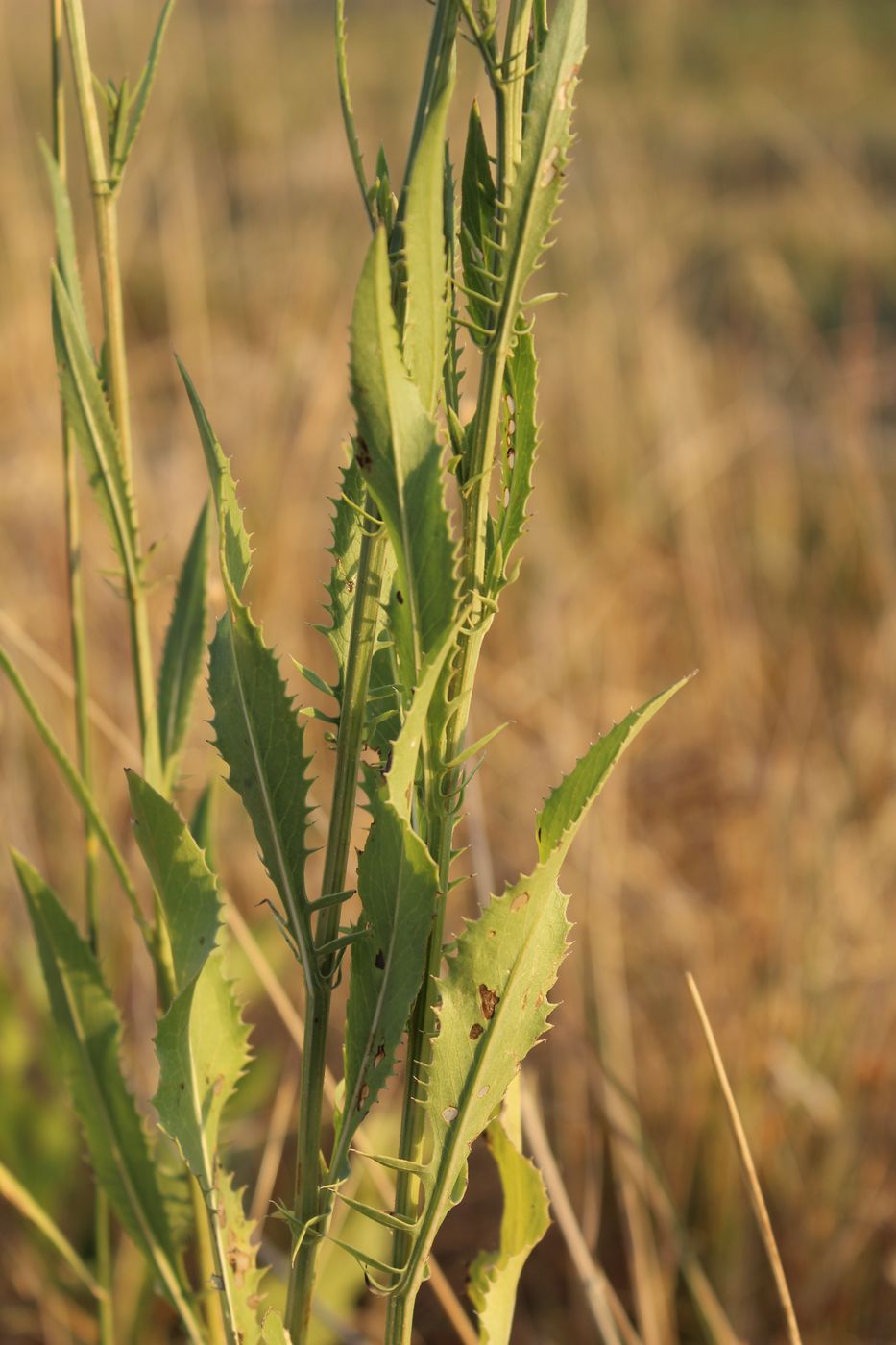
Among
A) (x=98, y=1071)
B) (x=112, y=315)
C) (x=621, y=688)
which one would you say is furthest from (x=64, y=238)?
(x=621, y=688)

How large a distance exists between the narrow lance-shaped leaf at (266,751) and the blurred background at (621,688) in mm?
156

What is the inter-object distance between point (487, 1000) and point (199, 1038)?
0.09m

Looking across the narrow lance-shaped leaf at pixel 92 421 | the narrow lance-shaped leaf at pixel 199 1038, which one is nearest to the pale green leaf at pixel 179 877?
the narrow lance-shaped leaf at pixel 199 1038

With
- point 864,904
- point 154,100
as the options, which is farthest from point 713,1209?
point 154,100

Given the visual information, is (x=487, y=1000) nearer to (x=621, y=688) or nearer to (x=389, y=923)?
(x=389, y=923)

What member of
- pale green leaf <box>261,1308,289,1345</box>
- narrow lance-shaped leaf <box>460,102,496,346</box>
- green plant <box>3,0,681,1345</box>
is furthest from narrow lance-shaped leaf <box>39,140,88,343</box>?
pale green leaf <box>261,1308,289,1345</box>

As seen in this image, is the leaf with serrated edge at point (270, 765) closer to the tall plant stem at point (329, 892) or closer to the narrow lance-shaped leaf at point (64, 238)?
the tall plant stem at point (329, 892)

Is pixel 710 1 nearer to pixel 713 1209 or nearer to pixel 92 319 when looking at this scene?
pixel 92 319

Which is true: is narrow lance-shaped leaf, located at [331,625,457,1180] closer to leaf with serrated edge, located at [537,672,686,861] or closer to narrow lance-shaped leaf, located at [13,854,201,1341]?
leaf with serrated edge, located at [537,672,686,861]

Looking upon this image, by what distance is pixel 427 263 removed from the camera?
227 millimetres

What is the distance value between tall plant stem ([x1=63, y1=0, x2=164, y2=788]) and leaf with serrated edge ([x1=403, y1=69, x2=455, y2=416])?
0.11m

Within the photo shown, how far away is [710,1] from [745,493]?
8.41 metres

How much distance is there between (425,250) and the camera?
0.74 feet

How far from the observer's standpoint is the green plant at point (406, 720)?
0.23m
